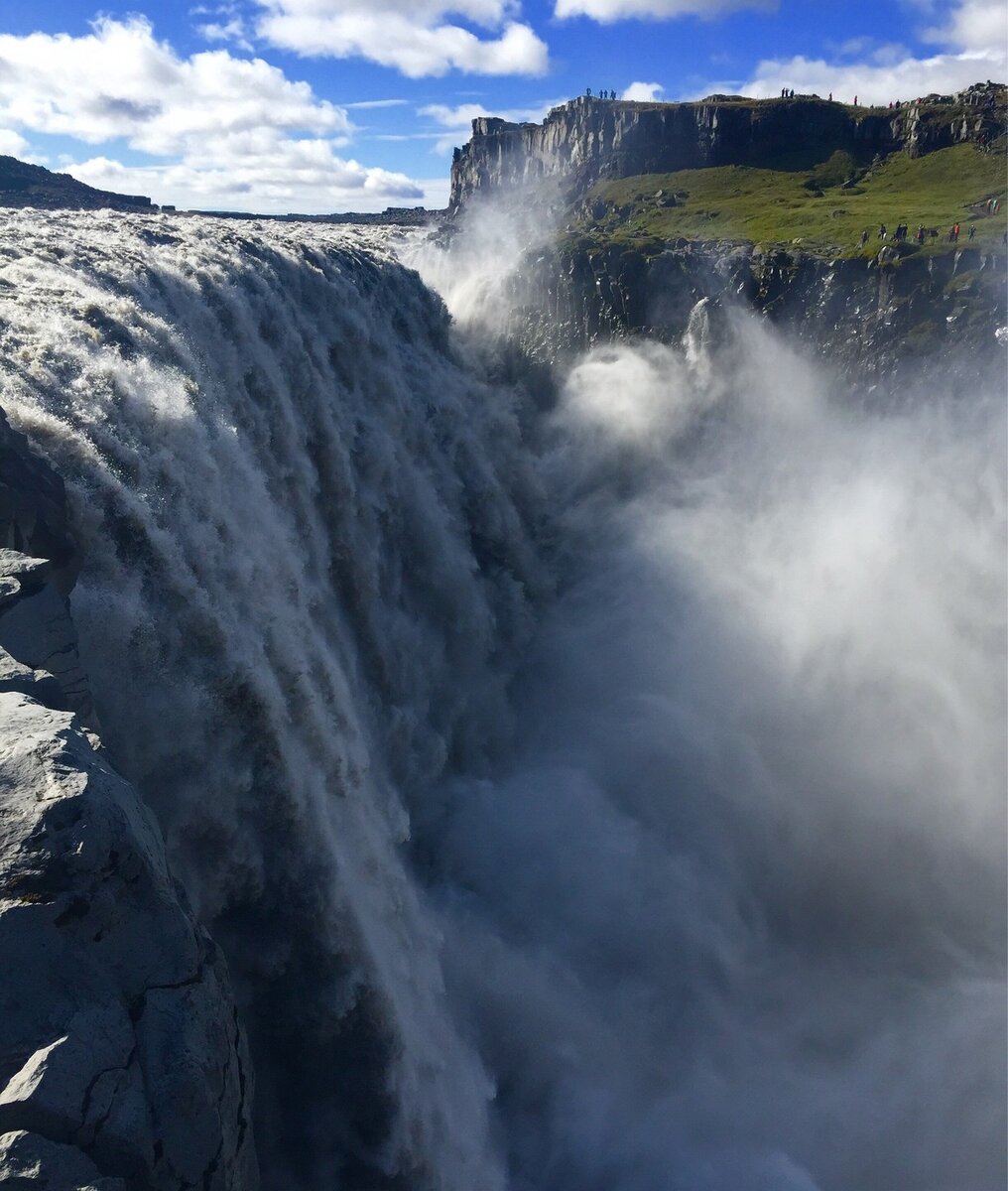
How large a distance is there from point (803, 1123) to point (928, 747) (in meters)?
13.2

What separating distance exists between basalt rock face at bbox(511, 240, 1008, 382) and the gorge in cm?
23

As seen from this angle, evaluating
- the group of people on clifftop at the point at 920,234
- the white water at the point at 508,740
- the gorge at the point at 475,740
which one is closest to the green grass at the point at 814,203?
the group of people on clifftop at the point at 920,234

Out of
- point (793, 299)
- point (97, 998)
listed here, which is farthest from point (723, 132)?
point (97, 998)

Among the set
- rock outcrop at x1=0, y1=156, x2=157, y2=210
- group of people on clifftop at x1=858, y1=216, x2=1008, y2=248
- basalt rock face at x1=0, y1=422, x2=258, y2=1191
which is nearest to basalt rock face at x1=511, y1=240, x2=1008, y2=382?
group of people on clifftop at x1=858, y1=216, x2=1008, y2=248

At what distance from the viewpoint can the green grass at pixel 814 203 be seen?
4650 cm

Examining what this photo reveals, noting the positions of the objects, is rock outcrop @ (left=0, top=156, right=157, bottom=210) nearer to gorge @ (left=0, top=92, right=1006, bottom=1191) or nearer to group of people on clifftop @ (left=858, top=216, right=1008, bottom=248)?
gorge @ (left=0, top=92, right=1006, bottom=1191)

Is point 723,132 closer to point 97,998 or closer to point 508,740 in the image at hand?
point 508,740

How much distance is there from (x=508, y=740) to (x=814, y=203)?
53729 mm

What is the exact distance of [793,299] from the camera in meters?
40.2

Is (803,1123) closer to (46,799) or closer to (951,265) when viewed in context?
(46,799)

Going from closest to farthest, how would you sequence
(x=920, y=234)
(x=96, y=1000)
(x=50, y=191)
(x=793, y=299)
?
(x=96, y=1000), (x=793, y=299), (x=920, y=234), (x=50, y=191)

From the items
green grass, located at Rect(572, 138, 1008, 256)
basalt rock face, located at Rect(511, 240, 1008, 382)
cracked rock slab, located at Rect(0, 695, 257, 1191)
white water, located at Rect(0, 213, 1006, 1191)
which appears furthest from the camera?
green grass, located at Rect(572, 138, 1008, 256)

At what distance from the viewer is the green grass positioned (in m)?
46.5

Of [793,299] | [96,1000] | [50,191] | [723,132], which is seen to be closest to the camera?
[96,1000]
